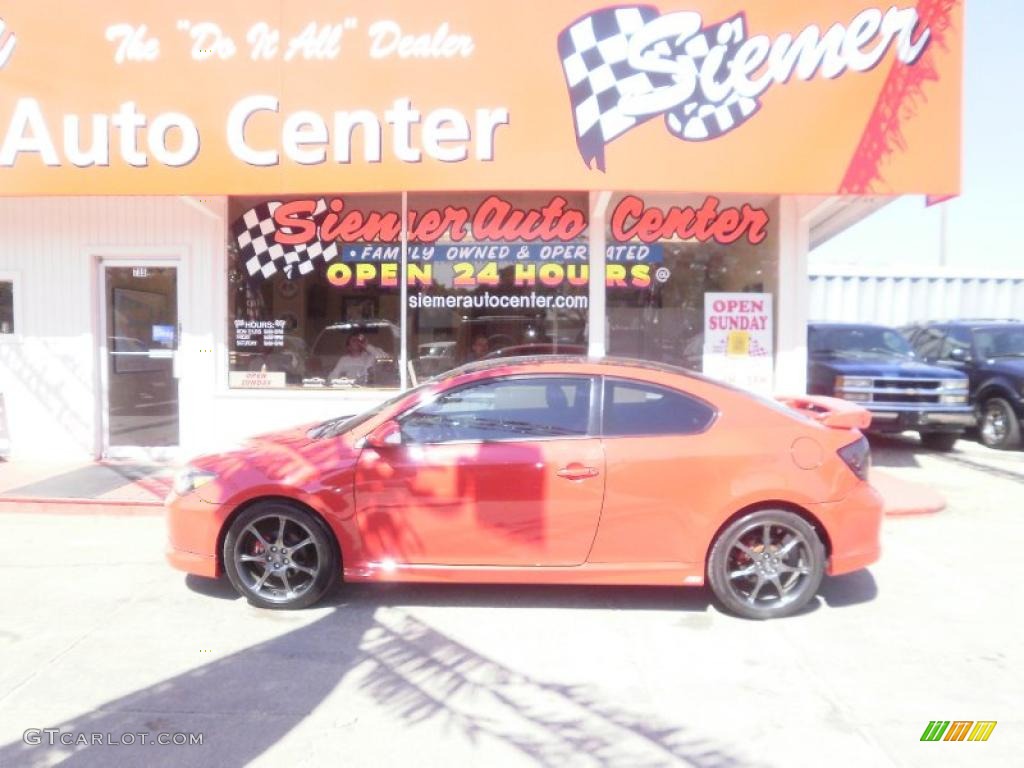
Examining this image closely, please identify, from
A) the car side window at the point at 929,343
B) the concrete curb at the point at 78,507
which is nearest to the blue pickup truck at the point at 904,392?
the car side window at the point at 929,343

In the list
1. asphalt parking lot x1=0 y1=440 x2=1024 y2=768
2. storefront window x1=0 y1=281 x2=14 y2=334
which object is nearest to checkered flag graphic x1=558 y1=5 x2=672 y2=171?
asphalt parking lot x1=0 y1=440 x2=1024 y2=768

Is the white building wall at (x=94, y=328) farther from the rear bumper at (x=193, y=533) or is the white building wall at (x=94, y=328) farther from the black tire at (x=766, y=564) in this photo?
the black tire at (x=766, y=564)

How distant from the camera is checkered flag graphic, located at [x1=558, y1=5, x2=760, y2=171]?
7.35 metres

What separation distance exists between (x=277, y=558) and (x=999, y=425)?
10.2m

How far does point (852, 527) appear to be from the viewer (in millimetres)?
4543

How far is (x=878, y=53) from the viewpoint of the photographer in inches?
289

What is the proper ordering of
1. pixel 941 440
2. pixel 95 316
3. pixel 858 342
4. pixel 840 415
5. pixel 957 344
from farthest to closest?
1. pixel 957 344
2. pixel 858 342
3. pixel 941 440
4. pixel 95 316
5. pixel 840 415

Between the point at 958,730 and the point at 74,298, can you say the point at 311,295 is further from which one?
the point at 958,730

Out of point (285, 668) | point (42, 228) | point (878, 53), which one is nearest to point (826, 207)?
point (878, 53)

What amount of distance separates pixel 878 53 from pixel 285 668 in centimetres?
729

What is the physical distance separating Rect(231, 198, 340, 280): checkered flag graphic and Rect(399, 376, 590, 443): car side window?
4682mm

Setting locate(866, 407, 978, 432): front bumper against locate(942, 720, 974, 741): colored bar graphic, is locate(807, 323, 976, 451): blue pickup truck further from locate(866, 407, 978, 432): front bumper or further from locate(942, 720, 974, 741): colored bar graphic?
locate(942, 720, 974, 741): colored bar graphic

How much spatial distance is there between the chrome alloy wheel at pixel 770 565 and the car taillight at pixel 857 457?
52cm

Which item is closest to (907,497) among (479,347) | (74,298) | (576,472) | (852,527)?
(852,527)
